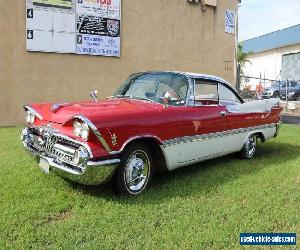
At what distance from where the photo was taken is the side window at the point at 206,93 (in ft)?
18.6

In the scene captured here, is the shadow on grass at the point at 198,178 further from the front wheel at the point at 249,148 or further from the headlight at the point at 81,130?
the headlight at the point at 81,130

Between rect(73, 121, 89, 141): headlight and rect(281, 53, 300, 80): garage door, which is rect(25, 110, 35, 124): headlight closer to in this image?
rect(73, 121, 89, 141): headlight

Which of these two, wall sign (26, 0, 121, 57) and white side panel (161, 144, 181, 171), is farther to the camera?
wall sign (26, 0, 121, 57)

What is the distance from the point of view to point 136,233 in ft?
12.0

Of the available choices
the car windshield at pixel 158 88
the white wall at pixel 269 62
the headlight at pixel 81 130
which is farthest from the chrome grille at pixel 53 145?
the white wall at pixel 269 62

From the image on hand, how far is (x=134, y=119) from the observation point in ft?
14.8

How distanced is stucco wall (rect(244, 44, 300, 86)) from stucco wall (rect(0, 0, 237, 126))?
21.2 metres

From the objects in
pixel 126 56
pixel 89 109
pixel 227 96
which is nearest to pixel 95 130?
pixel 89 109

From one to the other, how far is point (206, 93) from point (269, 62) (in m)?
34.3

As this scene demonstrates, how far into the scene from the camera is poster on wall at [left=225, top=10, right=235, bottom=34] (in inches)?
623

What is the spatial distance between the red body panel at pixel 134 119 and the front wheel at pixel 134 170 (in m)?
0.19

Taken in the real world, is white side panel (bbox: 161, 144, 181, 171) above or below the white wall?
below

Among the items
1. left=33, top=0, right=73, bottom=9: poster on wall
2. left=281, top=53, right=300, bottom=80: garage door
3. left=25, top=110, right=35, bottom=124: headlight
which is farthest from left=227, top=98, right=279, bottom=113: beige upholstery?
left=281, top=53, right=300, bottom=80: garage door

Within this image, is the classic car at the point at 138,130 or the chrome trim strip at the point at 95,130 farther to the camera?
the classic car at the point at 138,130
